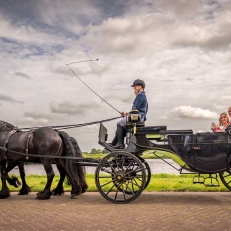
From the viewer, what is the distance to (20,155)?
8148mm

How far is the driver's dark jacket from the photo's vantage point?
25.1 feet

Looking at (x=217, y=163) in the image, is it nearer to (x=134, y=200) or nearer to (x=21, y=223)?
(x=134, y=200)

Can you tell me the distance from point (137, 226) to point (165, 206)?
70.8 inches

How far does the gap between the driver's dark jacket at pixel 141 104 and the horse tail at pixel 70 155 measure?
1891 millimetres

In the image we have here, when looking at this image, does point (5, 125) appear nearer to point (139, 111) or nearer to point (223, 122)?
point (139, 111)

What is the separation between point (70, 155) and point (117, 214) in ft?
8.82

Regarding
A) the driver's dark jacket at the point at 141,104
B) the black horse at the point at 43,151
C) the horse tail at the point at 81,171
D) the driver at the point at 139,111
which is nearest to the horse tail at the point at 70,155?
the black horse at the point at 43,151

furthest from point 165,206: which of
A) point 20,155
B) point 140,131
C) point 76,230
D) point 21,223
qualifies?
point 20,155

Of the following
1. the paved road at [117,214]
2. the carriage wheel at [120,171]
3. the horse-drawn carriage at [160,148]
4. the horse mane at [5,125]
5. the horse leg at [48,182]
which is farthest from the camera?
the horse mane at [5,125]

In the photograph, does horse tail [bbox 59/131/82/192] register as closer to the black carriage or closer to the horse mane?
the black carriage

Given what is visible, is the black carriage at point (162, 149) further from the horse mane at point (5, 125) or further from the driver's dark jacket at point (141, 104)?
the horse mane at point (5, 125)

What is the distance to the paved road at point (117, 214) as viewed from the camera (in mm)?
5008

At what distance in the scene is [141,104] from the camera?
7715 millimetres

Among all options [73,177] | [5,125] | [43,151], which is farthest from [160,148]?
[5,125]
